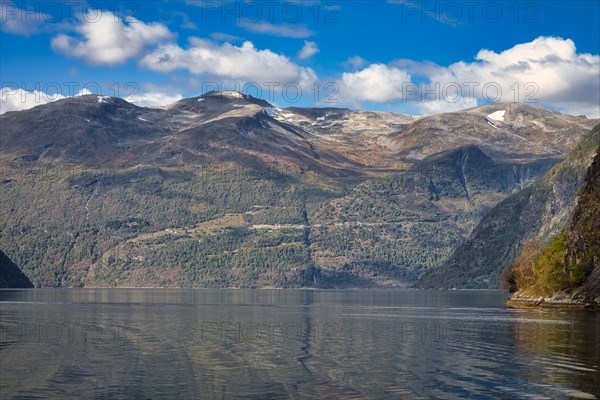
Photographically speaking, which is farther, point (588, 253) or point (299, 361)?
point (588, 253)

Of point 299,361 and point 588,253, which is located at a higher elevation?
point 588,253

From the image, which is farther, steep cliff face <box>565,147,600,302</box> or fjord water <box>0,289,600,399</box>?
steep cliff face <box>565,147,600,302</box>

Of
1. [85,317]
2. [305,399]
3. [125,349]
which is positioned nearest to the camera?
[305,399]

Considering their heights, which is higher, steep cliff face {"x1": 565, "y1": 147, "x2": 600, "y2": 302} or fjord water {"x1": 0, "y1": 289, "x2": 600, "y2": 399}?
steep cliff face {"x1": 565, "y1": 147, "x2": 600, "y2": 302}

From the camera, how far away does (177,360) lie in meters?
90.9

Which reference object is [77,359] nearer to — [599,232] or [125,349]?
[125,349]

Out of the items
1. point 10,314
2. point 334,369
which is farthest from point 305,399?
point 10,314

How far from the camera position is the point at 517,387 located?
7194 cm

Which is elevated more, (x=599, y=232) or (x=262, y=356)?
(x=599, y=232)

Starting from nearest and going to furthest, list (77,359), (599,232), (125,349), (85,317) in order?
(77,359) < (125,349) < (85,317) < (599,232)

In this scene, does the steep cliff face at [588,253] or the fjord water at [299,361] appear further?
A: the steep cliff face at [588,253]

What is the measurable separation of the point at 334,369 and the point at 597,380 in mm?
23728

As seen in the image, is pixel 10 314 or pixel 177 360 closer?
pixel 177 360

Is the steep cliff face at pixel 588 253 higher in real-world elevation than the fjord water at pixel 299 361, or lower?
higher
